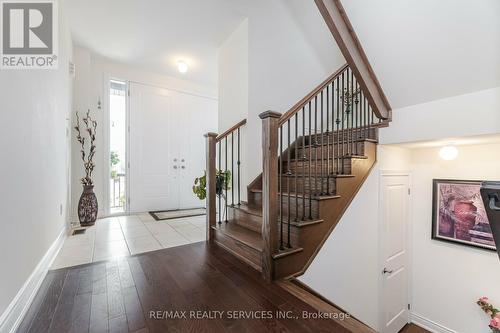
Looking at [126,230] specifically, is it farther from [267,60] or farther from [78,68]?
[267,60]

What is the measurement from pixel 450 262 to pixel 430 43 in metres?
2.82

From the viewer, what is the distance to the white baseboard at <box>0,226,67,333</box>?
1.19 meters

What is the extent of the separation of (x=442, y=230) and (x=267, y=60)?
11.1 feet

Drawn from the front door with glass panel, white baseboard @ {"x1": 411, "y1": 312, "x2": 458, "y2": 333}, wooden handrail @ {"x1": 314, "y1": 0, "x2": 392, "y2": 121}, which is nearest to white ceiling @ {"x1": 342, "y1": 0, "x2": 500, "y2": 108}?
wooden handrail @ {"x1": 314, "y1": 0, "x2": 392, "y2": 121}

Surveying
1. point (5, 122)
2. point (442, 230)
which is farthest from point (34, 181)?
point (442, 230)

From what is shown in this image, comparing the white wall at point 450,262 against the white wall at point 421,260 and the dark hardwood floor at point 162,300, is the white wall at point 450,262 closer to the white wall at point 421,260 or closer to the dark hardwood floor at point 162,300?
the white wall at point 421,260

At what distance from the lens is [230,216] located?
9.72 ft

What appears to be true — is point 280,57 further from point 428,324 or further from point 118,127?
point 428,324

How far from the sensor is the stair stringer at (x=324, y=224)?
1870 mm

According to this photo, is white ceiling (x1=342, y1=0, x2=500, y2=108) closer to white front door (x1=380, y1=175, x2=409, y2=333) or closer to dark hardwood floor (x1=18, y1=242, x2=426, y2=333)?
white front door (x1=380, y1=175, x2=409, y2=333)

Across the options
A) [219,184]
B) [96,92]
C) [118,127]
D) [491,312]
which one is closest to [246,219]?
[219,184]

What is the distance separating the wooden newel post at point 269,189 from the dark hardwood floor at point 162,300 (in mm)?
264

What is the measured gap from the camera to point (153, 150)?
457 centimetres

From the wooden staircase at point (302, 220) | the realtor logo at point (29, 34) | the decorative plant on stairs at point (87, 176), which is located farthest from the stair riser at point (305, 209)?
the decorative plant on stairs at point (87, 176)
